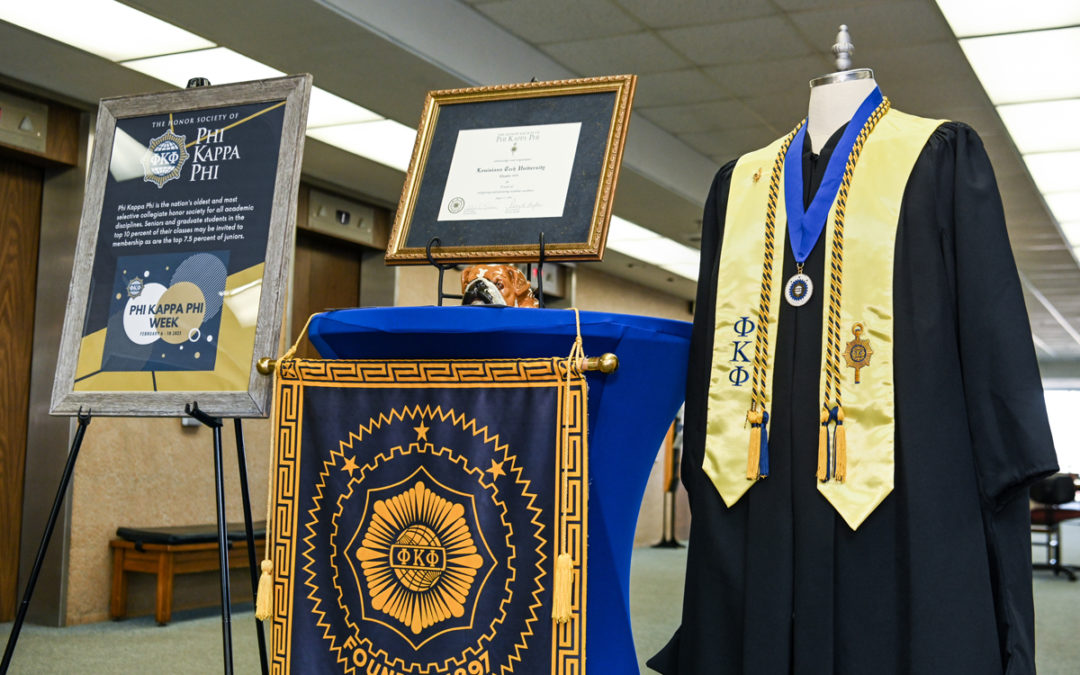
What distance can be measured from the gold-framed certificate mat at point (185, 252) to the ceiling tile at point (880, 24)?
3.06 metres

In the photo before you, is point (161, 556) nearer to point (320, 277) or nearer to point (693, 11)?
point (320, 277)

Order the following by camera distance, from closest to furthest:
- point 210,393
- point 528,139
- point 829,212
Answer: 1. point 829,212
2. point 528,139
3. point 210,393

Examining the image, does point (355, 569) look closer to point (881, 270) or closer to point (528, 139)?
point (528, 139)

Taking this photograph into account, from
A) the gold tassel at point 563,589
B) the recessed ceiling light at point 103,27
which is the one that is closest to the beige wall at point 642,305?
the recessed ceiling light at point 103,27

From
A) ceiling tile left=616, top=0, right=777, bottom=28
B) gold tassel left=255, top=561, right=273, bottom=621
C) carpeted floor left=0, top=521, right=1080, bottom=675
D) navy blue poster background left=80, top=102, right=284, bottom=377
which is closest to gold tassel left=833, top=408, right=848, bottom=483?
gold tassel left=255, top=561, right=273, bottom=621

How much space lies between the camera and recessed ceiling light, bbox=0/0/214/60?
13.3 feet

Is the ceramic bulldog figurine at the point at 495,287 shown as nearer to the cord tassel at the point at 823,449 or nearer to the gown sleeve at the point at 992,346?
the cord tassel at the point at 823,449

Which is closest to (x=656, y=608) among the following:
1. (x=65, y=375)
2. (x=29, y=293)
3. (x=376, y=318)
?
(x=29, y=293)

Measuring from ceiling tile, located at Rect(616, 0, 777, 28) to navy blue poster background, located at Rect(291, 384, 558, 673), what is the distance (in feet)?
10.9

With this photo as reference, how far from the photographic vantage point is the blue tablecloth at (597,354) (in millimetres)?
1490

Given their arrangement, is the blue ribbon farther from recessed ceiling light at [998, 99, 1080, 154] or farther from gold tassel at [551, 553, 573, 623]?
recessed ceiling light at [998, 99, 1080, 154]

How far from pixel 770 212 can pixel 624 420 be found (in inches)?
16.4

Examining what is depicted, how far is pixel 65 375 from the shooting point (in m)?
2.18

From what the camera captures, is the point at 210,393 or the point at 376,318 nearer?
the point at 376,318
